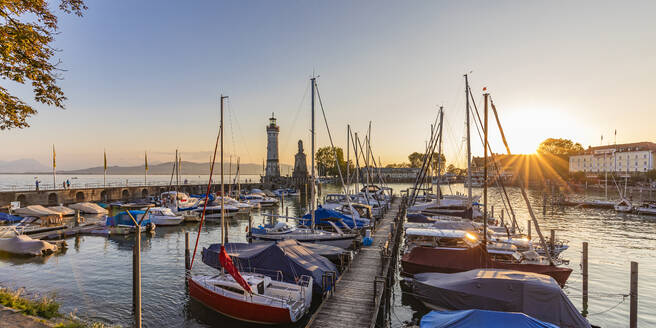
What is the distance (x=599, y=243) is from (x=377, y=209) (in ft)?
74.4

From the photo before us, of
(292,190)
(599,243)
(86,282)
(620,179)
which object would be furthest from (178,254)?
(620,179)

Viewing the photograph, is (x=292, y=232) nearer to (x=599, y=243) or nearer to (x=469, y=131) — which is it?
(x=469, y=131)

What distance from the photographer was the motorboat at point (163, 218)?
38.5 m

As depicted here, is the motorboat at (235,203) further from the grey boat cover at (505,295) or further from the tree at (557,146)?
the tree at (557,146)

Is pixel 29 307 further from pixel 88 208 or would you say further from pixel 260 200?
pixel 260 200

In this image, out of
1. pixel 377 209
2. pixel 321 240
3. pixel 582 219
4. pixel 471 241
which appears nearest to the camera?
pixel 471 241

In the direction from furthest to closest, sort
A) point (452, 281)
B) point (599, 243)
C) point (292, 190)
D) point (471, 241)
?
point (292, 190)
point (599, 243)
point (471, 241)
point (452, 281)

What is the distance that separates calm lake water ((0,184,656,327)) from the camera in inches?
637

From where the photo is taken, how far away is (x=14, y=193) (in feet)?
161

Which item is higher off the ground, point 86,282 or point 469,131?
point 469,131

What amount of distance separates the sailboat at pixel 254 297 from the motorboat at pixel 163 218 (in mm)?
26517

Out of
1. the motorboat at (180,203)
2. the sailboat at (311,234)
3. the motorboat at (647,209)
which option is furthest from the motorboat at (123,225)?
the motorboat at (647,209)

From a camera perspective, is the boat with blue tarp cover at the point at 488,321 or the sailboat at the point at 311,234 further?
the sailboat at the point at 311,234

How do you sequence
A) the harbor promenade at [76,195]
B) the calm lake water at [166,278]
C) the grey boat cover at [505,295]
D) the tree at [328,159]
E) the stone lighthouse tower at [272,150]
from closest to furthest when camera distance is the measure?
1. the grey boat cover at [505,295]
2. the calm lake water at [166,278]
3. the harbor promenade at [76,195]
4. the stone lighthouse tower at [272,150]
5. the tree at [328,159]
